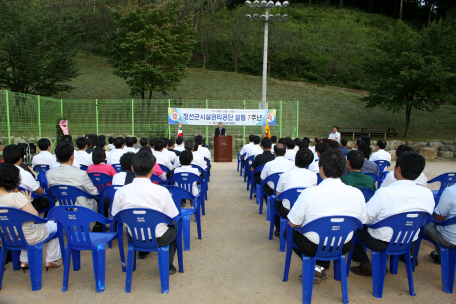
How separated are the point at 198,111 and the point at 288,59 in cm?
2583

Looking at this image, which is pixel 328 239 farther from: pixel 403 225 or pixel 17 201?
pixel 17 201

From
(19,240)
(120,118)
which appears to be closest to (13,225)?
(19,240)

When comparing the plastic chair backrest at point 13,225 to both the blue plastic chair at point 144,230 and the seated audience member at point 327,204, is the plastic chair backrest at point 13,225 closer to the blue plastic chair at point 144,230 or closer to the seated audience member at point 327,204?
the blue plastic chair at point 144,230

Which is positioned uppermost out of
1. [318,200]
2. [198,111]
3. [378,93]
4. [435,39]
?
[435,39]

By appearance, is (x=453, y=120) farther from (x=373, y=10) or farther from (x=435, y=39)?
(x=373, y=10)

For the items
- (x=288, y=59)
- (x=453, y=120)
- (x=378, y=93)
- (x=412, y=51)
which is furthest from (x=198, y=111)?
(x=288, y=59)

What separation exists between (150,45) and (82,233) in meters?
16.3

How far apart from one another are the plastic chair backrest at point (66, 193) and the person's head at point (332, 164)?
2.63 m

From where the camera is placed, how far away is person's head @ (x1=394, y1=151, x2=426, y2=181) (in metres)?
2.45

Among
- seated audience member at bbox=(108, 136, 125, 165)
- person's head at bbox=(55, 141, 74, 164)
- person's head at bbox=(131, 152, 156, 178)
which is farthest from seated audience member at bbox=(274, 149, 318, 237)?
seated audience member at bbox=(108, 136, 125, 165)

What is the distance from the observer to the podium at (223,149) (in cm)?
1052

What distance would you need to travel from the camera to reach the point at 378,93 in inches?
628

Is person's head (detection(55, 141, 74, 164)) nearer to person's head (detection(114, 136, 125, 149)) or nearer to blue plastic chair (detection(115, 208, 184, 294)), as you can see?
blue plastic chair (detection(115, 208, 184, 294))

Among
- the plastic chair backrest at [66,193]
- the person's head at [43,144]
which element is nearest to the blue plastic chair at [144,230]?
the plastic chair backrest at [66,193]
